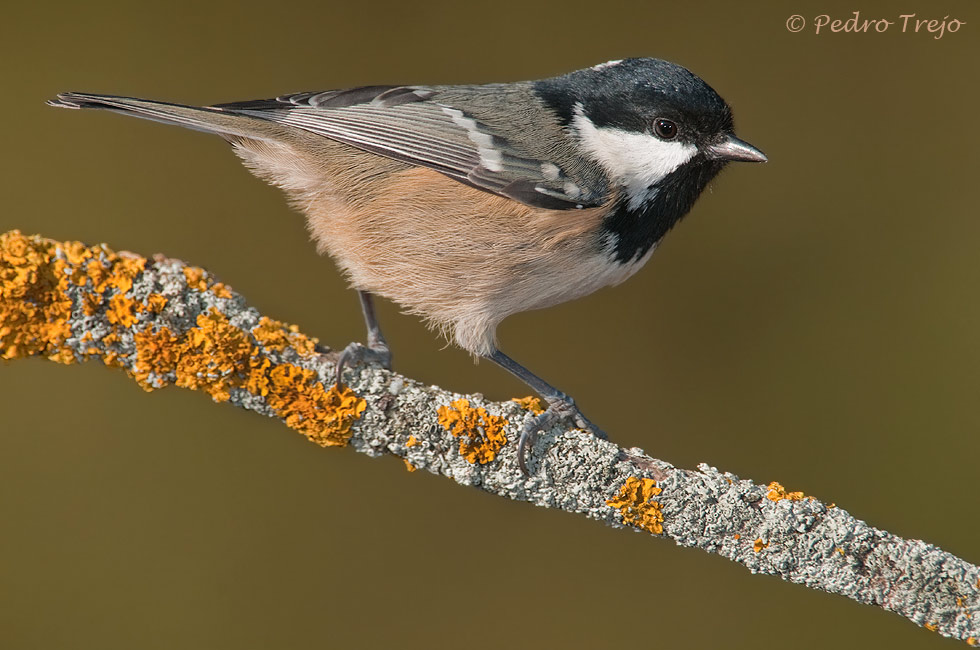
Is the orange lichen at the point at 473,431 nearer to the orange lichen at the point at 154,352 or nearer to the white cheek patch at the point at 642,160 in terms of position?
the orange lichen at the point at 154,352

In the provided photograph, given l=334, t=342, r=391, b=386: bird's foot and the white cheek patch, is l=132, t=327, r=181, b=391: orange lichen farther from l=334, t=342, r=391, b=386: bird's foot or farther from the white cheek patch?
the white cheek patch

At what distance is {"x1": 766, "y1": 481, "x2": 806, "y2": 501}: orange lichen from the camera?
1774 mm

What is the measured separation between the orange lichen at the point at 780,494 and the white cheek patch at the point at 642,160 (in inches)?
34.6

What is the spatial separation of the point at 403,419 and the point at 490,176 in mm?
778

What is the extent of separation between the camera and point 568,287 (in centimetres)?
223

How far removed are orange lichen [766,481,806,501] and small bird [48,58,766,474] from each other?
0.58 metres

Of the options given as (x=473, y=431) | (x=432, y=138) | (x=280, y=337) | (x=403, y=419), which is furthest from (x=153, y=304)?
(x=432, y=138)

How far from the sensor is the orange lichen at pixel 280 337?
75.6 inches

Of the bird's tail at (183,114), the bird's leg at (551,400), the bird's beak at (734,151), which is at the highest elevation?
the bird's beak at (734,151)

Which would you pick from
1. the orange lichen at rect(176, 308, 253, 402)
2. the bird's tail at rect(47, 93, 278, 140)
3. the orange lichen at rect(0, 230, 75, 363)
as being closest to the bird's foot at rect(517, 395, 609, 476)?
the orange lichen at rect(176, 308, 253, 402)

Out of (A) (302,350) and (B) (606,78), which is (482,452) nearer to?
(A) (302,350)

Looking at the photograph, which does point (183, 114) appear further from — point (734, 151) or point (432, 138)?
point (734, 151)

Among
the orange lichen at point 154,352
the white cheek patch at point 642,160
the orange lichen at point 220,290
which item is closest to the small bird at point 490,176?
the white cheek patch at point 642,160

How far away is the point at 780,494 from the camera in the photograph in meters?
1.78
